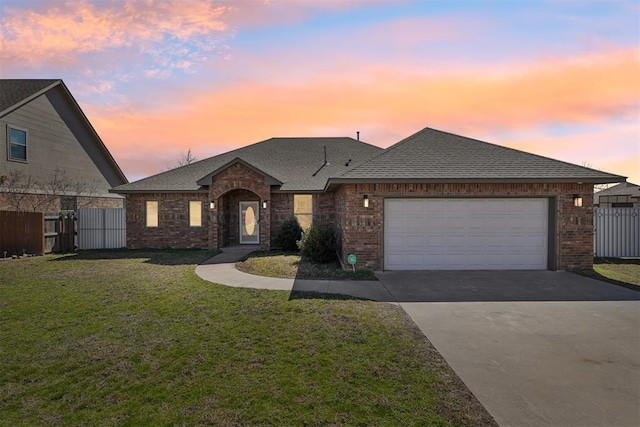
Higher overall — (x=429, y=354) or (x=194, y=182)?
(x=194, y=182)

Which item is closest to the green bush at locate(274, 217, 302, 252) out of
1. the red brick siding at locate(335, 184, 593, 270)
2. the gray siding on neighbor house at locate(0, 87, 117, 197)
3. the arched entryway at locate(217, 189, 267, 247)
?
the arched entryway at locate(217, 189, 267, 247)

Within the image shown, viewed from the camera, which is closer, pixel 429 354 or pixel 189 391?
pixel 189 391

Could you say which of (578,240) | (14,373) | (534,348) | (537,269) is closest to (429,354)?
(534,348)

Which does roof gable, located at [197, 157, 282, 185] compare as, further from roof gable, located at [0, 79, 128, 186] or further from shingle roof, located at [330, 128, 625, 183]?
roof gable, located at [0, 79, 128, 186]

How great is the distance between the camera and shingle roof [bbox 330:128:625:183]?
10.6 meters

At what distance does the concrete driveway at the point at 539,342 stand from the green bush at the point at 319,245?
12.1 feet

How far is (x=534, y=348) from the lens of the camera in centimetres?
504

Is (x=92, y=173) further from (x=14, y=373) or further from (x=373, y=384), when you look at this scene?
(x=373, y=384)

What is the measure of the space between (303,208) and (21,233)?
12021 millimetres

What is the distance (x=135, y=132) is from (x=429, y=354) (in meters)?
16.3

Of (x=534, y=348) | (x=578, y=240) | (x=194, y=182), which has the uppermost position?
(x=194, y=182)

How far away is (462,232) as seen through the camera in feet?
36.4

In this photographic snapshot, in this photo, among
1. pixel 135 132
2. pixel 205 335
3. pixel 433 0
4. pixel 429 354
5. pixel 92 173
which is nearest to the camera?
pixel 429 354

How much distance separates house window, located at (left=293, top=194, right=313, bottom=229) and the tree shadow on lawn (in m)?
4.20
